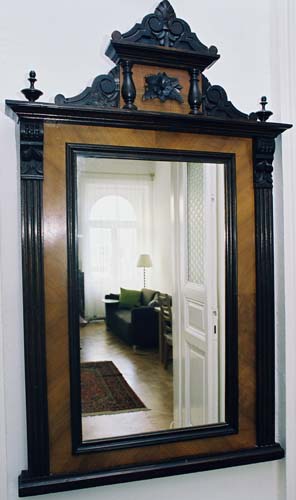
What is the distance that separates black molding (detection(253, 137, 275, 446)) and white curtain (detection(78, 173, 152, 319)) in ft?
1.11

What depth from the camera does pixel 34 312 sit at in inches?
43.8

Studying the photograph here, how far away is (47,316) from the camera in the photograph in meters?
1.13

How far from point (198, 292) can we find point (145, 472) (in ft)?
1.71

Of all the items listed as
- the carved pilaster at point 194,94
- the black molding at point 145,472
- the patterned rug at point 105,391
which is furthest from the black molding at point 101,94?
the black molding at point 145,472

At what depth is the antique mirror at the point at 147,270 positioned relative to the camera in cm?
112

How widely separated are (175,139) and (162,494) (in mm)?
1014

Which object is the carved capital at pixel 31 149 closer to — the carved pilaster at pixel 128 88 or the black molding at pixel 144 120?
the black molding at pixel 144 120

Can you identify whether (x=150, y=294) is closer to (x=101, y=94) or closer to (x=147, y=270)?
(x=147, y=270)

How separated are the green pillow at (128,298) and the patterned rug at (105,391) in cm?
17

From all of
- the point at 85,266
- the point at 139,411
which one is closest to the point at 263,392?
the point at 139,411

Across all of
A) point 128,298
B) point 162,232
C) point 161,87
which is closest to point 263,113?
point 161,87

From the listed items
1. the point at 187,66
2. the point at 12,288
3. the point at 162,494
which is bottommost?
the point at 162,494

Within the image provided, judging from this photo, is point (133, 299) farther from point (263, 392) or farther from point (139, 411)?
point (263, 392)

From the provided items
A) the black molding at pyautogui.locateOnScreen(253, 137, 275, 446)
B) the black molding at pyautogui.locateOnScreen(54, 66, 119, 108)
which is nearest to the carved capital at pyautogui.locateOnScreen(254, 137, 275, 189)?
the black molding at pyautogui.locateOnScreen(253, 137, 275, 446)
